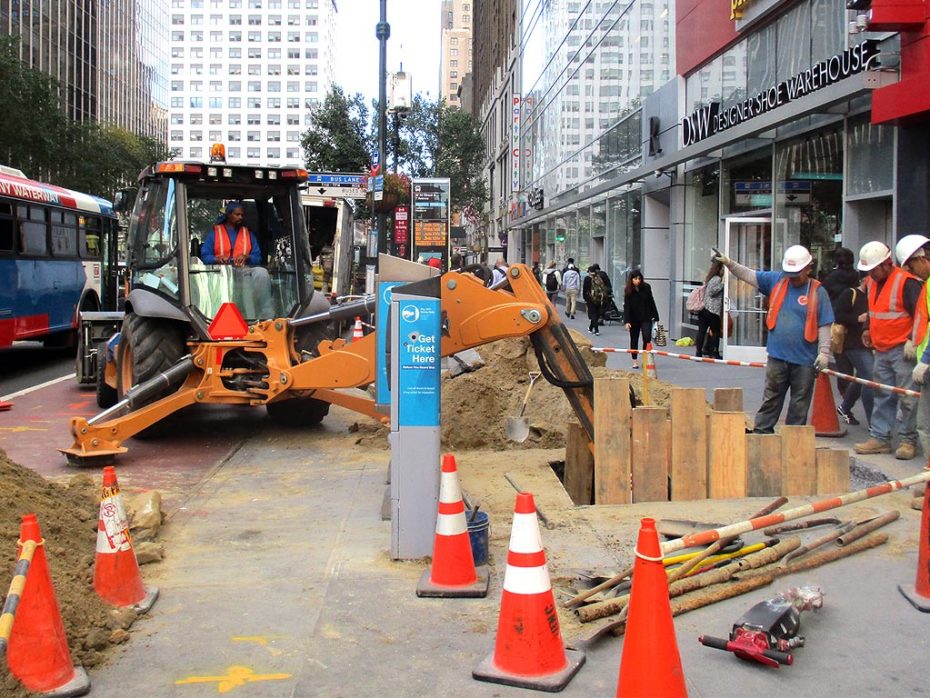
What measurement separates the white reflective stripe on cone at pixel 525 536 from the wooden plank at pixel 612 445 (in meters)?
2.93

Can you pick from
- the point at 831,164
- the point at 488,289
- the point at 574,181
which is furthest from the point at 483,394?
the point at 574,181

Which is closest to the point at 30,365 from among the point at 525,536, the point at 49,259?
the point at 49,259

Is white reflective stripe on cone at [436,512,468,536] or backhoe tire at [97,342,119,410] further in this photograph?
backhoe tire at [97,342,119,410]

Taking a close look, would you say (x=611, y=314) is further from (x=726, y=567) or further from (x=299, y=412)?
(x=726, y=567)

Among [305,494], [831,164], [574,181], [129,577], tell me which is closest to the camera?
[129,577]

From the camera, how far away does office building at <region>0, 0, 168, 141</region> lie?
224ft

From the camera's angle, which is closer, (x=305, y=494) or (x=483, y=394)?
(x=305, y=494)

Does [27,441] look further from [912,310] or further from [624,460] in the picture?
[912,310]

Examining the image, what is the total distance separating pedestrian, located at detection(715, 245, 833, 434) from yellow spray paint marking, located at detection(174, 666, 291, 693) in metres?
5.42

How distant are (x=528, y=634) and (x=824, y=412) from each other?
6349mm

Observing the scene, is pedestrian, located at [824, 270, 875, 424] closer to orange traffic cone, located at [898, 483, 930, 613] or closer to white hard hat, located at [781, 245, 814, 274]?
white hard hat, located at [781, 245, 814, 274]

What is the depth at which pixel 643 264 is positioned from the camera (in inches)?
911

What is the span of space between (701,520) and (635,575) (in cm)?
280

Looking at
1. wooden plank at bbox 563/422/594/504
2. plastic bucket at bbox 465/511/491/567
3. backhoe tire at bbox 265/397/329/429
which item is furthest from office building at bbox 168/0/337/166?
plastic bucket at bbox 465/511/491/567
